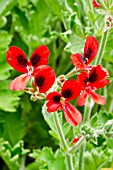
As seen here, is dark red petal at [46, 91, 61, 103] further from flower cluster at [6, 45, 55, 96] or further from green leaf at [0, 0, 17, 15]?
green leaf at [0, 0, 17, 15]

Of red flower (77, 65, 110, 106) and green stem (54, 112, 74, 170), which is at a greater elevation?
red flower (77, 65, 110, 106)

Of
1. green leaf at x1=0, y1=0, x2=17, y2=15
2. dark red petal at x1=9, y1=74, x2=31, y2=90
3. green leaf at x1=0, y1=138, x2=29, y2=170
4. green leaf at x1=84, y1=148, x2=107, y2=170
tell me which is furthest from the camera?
green leaf at x1=0, y1=0, x2=17, y2=15

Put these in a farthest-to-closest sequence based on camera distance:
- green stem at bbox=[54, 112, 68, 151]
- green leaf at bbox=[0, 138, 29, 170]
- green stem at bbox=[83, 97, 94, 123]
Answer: green leaf at bbox=[0, 138, 29, 170] < green stem at bbox=[83, 97, 94, 123] < green stem at bbox=[54, 112, 68, 151]

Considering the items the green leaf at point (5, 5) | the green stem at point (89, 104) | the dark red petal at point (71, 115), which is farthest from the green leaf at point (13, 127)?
the dark red petal at point (71, 115)

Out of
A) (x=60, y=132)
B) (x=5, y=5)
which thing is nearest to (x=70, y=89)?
(x=60, y=132)

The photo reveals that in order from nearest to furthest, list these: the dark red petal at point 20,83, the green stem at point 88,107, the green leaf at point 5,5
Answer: the dark red petal at point 20,83 → the green stem at point 88,107 → the green leaf at point 5,5

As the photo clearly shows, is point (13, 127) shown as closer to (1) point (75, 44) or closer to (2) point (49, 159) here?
(2) point (49, 159)

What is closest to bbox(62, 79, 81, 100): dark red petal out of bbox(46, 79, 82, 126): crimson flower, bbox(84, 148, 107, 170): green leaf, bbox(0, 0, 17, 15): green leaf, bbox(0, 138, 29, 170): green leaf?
bbox(46, 79, 82, 126): crimson flower

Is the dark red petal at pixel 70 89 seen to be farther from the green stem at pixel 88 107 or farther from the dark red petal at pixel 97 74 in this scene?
the green stem at pixel 88 107
